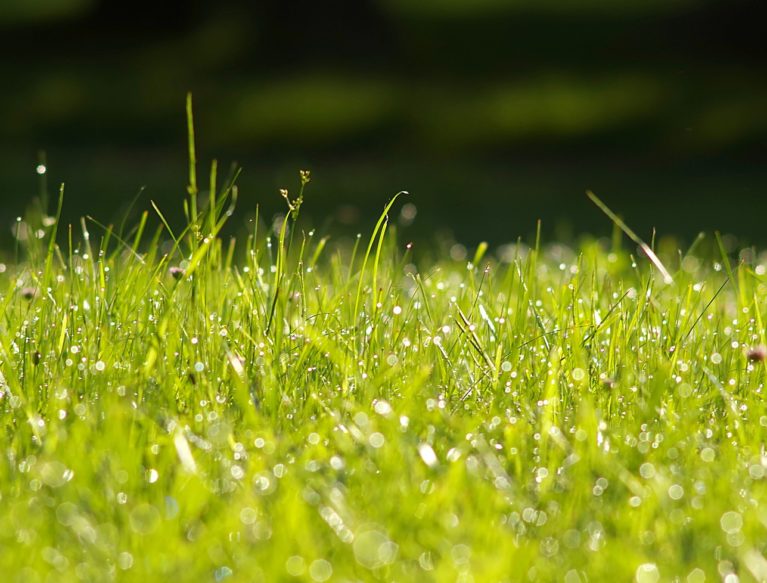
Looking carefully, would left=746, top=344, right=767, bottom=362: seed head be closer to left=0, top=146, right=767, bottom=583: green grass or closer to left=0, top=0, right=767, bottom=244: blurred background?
left=0, top=146, right=767, bottom=583: green grass

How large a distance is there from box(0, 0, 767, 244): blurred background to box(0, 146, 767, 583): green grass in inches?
261

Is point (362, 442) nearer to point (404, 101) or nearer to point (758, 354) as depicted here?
point (758, 354)

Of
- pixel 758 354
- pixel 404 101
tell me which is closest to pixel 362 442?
pixel 758 354

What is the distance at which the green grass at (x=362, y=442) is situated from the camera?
4.58ft

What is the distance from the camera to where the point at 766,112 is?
11797 millimetres

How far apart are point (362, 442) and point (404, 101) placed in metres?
11.0

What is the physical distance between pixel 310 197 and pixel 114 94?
4351mm

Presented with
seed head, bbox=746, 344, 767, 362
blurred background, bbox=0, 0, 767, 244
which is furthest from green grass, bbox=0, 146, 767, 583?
blurred background, bbox=0, 0, 767, 244

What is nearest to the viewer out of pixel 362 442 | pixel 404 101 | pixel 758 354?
pixel 362 442

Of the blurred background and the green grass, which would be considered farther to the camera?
the blurred background

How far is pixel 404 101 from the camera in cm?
1238

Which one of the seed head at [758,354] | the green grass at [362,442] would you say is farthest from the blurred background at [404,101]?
the seed head at [758,354]

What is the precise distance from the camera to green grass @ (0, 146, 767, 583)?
139cm

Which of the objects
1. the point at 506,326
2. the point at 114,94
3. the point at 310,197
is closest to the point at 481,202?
the point at 310,197
